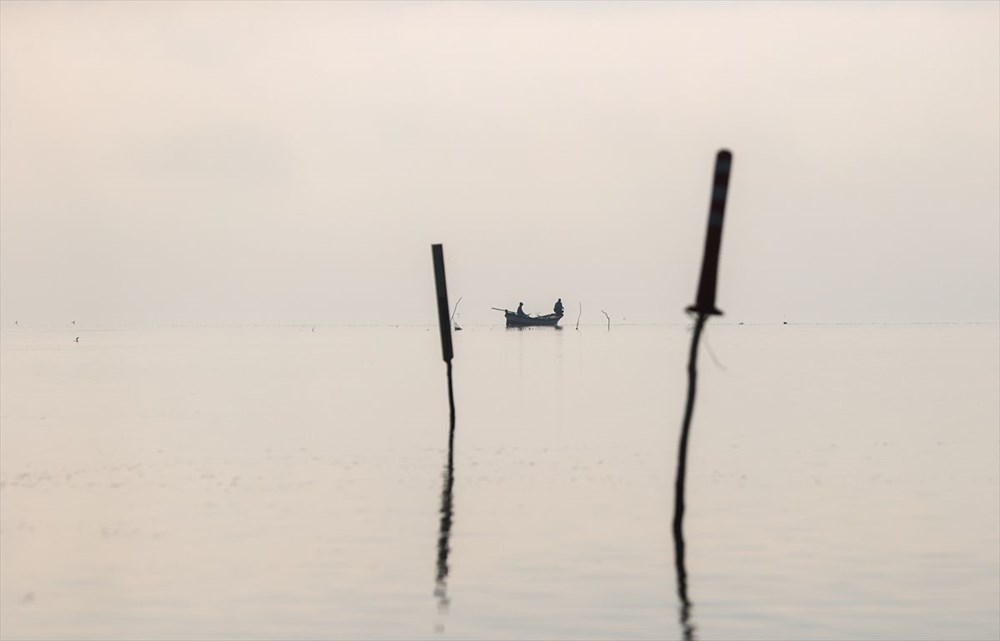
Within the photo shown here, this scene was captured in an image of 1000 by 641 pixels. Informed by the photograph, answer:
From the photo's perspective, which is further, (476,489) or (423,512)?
(476,489)

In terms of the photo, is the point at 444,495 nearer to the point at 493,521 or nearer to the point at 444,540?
the point at 493,521

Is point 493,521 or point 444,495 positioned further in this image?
point 444,495

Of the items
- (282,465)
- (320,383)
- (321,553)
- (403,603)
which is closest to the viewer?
(403,603)

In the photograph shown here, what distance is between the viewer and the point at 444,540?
28.6 metres

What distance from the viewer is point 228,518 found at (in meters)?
31.2

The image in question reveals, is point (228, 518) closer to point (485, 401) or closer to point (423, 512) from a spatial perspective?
point (423, 512)

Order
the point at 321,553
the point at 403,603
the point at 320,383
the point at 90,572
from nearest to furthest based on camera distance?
the point at 403,603, the point at 90,572, the point at 321,553, the point at 320,383

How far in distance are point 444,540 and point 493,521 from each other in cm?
243

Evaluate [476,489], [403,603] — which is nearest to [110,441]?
[476,489]

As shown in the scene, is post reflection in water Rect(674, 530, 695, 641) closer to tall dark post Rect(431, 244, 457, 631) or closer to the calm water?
the calm water

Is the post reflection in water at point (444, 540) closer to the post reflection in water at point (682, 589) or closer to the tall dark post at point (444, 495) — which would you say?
the tall dark post at point (444, 495)

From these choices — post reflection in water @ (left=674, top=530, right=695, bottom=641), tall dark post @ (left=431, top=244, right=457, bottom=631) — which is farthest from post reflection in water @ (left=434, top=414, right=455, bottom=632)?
post reflection in water @ (left=674, top=530, right=695, bottom=641)

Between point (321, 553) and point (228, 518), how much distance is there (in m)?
4.95

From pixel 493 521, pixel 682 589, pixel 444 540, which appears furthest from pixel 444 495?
pixel 682 589
